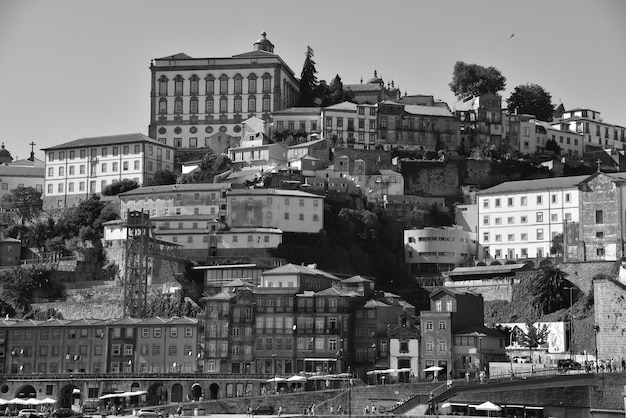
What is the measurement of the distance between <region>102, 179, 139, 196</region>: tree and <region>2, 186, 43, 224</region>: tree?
663 cm

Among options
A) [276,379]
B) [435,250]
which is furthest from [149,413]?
[435,250]

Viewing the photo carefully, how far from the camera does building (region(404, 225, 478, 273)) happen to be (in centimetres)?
10094

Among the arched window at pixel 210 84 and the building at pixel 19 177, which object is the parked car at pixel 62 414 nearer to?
the building at pixel 19 177

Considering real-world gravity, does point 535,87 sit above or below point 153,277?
above

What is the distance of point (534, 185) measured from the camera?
102562mm

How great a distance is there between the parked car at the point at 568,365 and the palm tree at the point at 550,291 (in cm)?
1255

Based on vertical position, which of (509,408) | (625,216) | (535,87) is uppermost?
(535,87)

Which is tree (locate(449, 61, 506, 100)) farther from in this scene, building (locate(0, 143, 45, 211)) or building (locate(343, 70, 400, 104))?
building (locate(0, 143, 45, 211))

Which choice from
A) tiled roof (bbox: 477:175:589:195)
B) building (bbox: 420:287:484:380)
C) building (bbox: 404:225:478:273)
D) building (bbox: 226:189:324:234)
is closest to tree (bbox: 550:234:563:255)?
tiled roof (bbox: 477:175:589:195)

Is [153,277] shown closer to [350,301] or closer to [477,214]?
[350,301]

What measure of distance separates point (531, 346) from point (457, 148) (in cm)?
4331

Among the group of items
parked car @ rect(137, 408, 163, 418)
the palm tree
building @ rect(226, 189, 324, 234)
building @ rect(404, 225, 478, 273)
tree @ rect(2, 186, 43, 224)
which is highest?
tree @ rect(2, 186, 43, 224)

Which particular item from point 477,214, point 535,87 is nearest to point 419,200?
point 477,214

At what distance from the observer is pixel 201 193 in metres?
103
